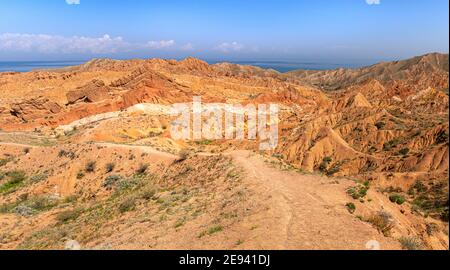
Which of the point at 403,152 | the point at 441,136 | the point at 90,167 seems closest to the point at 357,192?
the point at 90,167

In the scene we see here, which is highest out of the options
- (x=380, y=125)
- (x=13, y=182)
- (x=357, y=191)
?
(x=357, y=191)

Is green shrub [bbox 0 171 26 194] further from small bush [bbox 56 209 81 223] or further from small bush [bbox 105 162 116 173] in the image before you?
small bush [bbox 56 209 81 223]

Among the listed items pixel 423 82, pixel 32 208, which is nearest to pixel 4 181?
pixel 32 208

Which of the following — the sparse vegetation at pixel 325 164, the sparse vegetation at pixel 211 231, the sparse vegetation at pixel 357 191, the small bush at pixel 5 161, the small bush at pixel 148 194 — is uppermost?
the sparse vegetation at pixel 211 231

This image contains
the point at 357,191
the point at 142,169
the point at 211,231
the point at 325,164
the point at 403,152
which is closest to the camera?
the point at 211,231

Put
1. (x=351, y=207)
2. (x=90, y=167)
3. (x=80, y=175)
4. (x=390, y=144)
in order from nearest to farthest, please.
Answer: (x=351, y=207) → (x=80, y=175) → (x=90, y=167) → (x=390, y=144)

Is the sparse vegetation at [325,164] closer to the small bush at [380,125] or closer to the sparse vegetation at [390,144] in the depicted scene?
the sparse vegetation at [390,144]

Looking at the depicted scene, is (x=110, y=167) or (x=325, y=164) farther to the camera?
(x=325, y=164)

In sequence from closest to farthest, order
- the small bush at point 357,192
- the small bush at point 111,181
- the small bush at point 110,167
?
the small bush at point 357,192 < the small bush at point 111,181 < the small bush at point 110,167

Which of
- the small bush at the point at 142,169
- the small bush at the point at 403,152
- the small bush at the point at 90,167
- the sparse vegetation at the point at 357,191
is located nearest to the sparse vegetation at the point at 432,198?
the sparse vegetation at the point at 357,191

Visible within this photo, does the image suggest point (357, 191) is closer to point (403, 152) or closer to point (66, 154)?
point (403, 152)

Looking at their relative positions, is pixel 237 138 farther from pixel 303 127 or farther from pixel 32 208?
pixel 32 208
